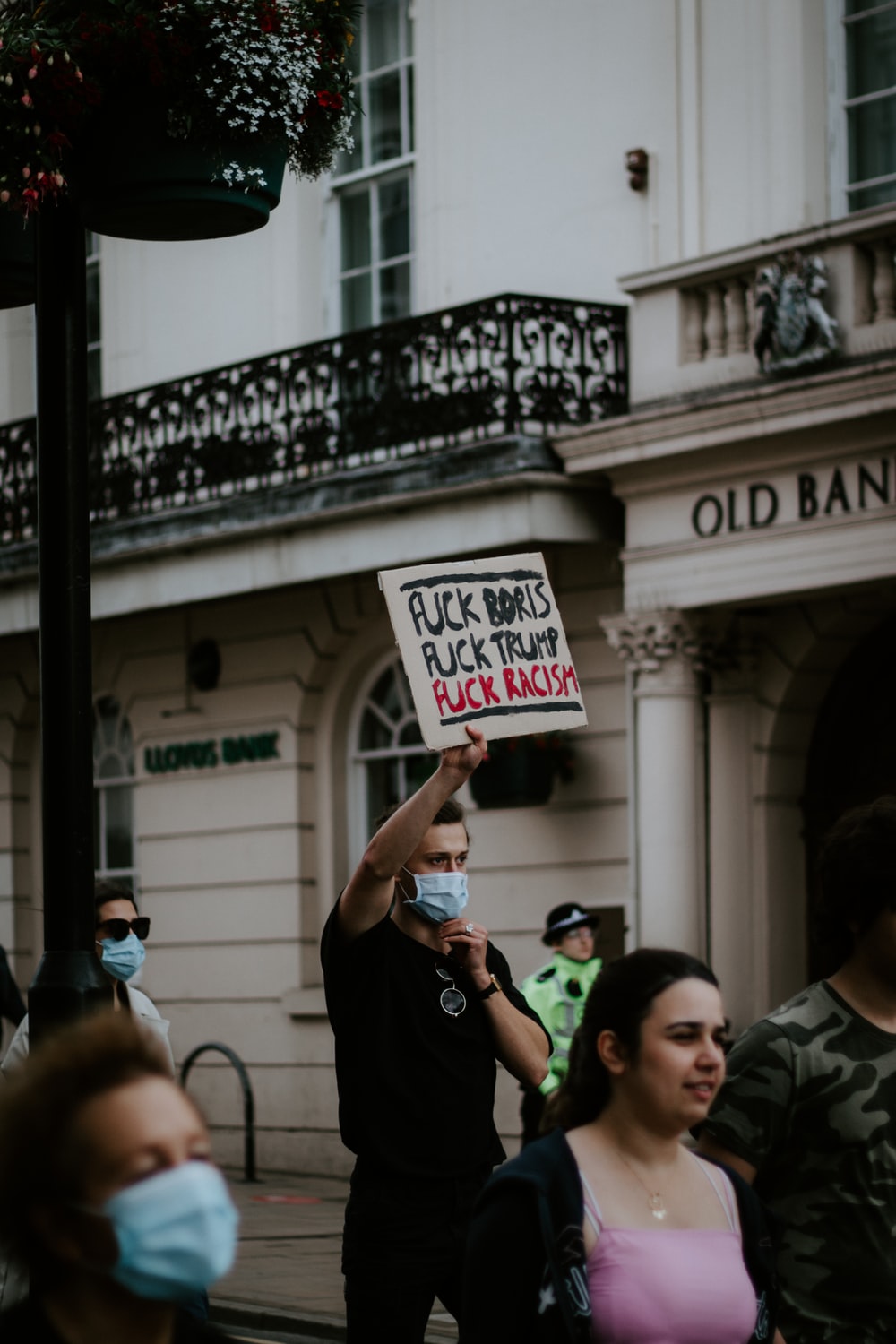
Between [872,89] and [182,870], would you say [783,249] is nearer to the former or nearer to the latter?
[872,89]

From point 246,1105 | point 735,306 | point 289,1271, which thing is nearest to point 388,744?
point 246,1105

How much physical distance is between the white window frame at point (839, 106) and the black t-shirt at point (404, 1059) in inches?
405

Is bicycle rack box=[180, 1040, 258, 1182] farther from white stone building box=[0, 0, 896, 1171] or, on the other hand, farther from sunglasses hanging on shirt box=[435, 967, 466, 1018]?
sunglasses hanging on shirt box=[435, 967, 466, 1018]

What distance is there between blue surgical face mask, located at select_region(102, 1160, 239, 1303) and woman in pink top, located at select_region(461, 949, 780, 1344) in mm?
1097

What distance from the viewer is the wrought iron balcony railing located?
51.8 feet

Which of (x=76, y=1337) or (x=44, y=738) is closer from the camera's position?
(x=76, y=1337)

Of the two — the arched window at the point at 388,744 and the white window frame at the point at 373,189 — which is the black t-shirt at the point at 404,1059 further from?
the white window frame at the point at 373,189

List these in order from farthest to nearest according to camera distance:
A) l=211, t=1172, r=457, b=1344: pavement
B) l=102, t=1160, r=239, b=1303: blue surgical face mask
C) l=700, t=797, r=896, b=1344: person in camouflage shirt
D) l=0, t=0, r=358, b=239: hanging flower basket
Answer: l=211, t=1172, r=457, b=1344: pavement → l=0, t=0, r=358, b=239: hanging flower basket → l=700, t=797, r=896, b=1344: person in camouflage shirt → l=102, t=1160, r=239, b=1303: blue surgical face mask

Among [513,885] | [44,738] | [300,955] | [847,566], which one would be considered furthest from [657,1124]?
[300,955]

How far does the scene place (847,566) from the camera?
45.1 feet

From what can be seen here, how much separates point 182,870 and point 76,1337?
17.0 metres

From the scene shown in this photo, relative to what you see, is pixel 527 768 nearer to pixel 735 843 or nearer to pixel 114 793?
pixel 735 843

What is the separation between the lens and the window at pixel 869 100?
15047 mm

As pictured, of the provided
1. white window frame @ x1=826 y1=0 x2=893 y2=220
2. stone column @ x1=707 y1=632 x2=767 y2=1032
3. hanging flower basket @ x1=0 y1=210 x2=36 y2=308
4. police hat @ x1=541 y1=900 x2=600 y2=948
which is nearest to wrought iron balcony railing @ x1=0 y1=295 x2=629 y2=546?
white window frame @ x1=826 y1=0 x2=893 y2=220
